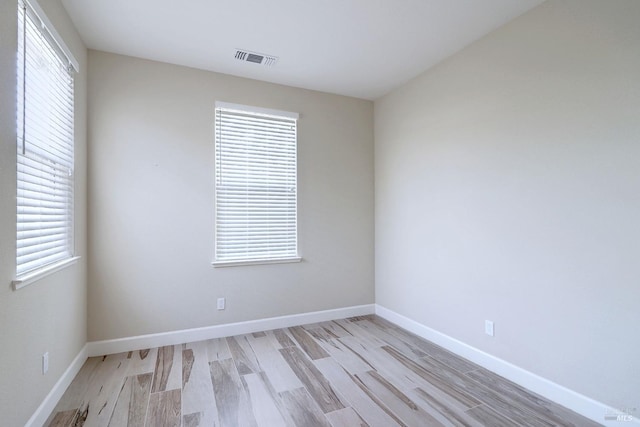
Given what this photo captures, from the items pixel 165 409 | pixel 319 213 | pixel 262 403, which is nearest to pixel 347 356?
pixel 262 403

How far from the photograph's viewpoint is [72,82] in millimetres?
2369

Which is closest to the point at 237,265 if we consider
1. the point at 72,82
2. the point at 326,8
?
the point at 72,82

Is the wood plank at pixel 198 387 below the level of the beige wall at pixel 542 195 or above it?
below

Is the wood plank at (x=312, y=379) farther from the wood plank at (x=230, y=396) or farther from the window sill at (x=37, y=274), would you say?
the window sill at (x=37, y=274)

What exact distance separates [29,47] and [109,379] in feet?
7.81

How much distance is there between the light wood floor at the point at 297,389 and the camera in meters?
1.90

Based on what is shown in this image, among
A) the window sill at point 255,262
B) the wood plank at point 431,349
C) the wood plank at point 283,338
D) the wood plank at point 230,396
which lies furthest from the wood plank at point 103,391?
the wood plank at point 431,349

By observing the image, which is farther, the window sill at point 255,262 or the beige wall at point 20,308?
the window sill at point 255,262

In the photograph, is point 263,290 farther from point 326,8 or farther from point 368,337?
point 326,8

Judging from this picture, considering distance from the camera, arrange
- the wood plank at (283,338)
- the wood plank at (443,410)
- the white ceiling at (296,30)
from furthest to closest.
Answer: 1. the wood plank at (283,338)
2. the white ceiling at (296,30)
3. the wood plank at (443,410)

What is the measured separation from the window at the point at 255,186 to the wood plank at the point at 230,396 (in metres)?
1.06

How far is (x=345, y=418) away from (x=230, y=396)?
2.78 ft

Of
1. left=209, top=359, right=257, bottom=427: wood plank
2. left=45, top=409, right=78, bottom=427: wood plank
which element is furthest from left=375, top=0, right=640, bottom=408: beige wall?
left=45, top=409, right=78, bottom=427: wood plank

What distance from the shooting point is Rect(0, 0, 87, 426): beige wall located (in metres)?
1.45
